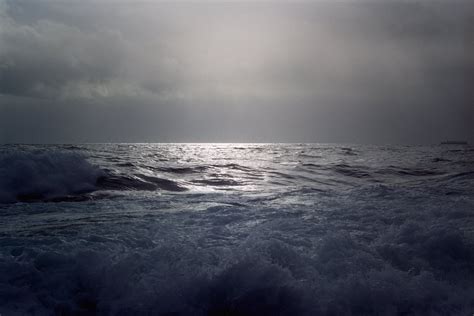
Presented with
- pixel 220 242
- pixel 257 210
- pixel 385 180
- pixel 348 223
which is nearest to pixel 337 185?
pixel 385 180

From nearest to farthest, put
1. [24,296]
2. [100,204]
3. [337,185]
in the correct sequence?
[24,296] → [100,204] → [337,185]

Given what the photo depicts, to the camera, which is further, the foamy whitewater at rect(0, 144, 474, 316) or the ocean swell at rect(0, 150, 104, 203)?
the ocean swell at rect(0, 150, 104, 203)

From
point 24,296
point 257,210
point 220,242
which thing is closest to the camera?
point 24,296

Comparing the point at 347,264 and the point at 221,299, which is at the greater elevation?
the point at 347,264

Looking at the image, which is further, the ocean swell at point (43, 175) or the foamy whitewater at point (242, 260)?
the ocean swell at point (43, 175)

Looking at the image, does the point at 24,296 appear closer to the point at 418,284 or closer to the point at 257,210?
the point at 418,284

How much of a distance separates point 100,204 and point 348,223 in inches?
250

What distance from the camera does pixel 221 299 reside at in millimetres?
4133

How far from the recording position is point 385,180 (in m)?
15.5

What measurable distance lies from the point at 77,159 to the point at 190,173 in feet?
17.4

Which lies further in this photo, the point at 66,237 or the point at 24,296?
the point at 66,237

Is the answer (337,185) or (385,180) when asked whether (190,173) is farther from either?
(385,180)

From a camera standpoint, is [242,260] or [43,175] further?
[43,175]

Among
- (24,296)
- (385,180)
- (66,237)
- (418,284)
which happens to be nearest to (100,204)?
(66,237)
